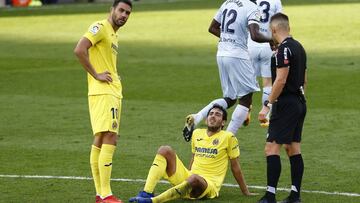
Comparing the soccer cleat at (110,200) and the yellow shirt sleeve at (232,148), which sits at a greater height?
the yellow shirt sleeve at (232,148)

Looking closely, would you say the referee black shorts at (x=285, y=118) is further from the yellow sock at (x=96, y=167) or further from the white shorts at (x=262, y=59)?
the white shorts at (x=262, y=59)

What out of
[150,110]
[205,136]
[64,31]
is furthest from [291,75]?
[64,31]

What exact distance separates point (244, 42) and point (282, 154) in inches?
62.7

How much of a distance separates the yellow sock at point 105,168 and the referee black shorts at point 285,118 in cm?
168

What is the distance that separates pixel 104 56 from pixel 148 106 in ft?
27.0

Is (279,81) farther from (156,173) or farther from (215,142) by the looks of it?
(156,173)

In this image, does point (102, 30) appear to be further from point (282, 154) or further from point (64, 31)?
point (64, 31)

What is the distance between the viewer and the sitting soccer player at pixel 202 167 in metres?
10.5

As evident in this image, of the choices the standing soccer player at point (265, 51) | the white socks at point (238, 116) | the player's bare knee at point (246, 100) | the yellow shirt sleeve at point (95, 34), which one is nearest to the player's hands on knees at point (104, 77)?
the yellow shirt sleeve at point (95, 34)

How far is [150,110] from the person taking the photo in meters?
18.4

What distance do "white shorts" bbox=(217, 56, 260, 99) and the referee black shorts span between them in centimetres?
314

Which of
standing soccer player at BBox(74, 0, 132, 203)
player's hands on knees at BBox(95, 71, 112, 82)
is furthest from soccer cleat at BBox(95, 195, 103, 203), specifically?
player's hands on knees at BBox(95, 71, 112, 82)

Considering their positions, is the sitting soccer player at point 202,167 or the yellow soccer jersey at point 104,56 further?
the yellow soccer jersey at point 104,56

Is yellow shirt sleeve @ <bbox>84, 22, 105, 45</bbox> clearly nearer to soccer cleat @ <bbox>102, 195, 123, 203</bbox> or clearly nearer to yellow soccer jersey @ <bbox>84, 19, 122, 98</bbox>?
yellow soccer jersey @ <bbox>84, 19, 122, 98</bbox>
